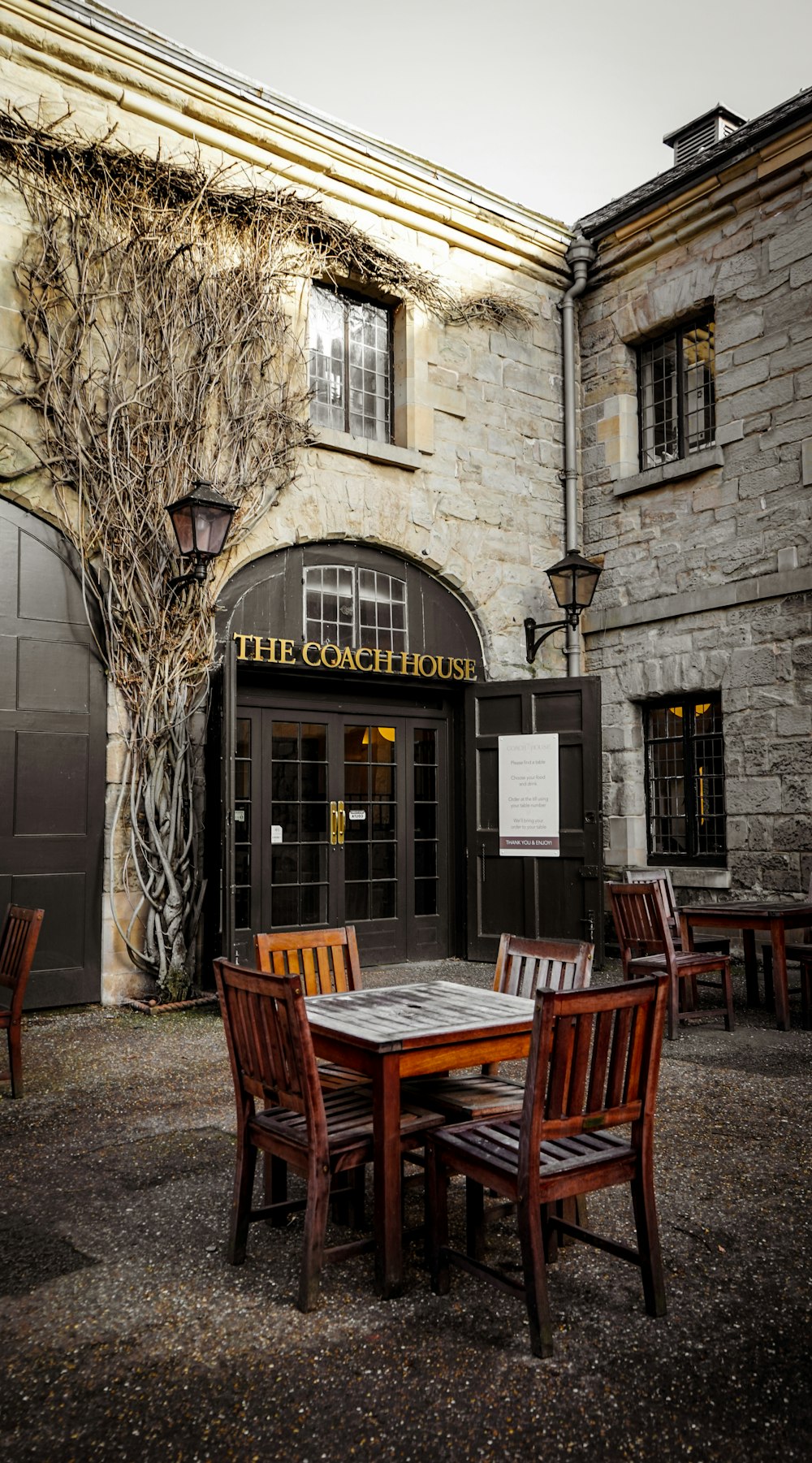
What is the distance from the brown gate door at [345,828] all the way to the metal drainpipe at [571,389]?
1951 millimetres

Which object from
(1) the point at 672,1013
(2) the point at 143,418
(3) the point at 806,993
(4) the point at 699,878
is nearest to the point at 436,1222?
(1) the point at 672,1013

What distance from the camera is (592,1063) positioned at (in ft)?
8.66

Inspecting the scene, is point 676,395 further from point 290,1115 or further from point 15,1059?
point 290,1115

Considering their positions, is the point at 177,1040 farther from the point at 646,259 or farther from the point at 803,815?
the point at 646,259

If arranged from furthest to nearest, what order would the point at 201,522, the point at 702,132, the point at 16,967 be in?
the point at 702,132 < the point at 201,522 < the point at 16,967

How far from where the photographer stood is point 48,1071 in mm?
5211

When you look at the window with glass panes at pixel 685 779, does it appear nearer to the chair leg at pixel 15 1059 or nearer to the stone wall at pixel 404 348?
the stone wall at pixel 404 348

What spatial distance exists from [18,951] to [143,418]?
13.1ft

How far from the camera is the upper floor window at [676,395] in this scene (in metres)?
9.09

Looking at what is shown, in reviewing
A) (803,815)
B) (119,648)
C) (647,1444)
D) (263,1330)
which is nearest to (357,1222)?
(263,1330)

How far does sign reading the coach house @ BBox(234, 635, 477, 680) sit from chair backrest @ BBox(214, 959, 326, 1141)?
4.66 metres

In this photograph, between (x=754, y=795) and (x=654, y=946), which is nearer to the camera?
(x=654, y=946)

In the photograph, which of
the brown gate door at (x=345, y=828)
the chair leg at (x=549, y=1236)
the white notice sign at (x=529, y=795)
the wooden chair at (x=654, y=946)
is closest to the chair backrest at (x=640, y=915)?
the wooden chair at (x=654, y=946)

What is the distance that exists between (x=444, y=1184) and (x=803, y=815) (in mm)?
5695
